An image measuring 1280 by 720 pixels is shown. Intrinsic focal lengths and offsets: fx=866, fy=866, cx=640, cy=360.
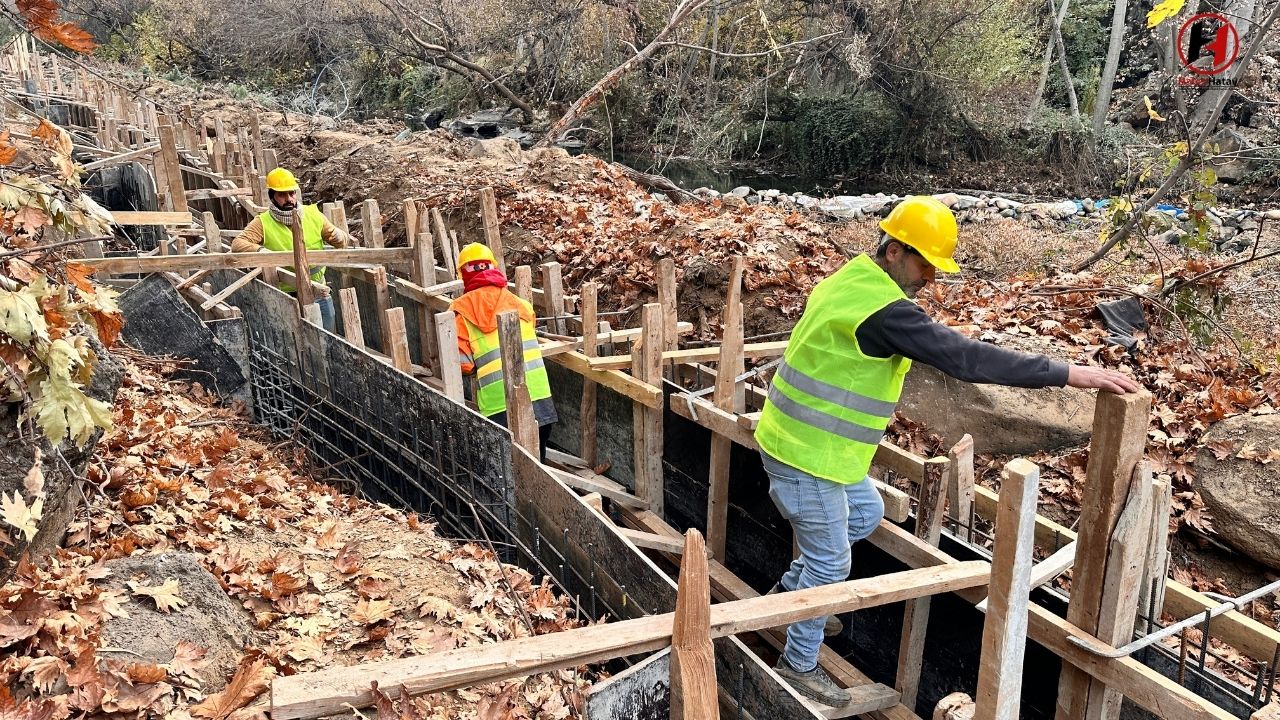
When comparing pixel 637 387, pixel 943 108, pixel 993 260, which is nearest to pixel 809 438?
pixel 637 387

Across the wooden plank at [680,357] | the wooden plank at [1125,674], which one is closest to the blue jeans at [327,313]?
the wooden plank at [680,357]

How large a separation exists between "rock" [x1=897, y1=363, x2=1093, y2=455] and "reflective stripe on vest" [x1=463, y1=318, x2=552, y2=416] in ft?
9.81

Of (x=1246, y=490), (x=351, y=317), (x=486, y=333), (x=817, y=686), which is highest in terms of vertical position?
(x=486, y=333)

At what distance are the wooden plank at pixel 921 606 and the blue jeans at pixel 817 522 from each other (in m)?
0.35

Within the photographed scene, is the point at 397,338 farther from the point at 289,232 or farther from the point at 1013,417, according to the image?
the point at 1013,417

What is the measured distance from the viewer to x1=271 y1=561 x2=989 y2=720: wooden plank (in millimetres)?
2174

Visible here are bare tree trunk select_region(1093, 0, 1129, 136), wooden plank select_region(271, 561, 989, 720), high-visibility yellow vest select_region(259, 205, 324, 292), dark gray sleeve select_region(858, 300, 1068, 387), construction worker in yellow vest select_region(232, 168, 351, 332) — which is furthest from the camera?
bare tree trunk select_region(1093, 0, 1129, 136)

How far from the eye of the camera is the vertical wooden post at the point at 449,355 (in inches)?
225

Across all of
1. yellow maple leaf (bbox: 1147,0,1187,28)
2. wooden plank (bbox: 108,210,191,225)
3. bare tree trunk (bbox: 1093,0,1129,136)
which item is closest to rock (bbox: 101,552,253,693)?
wooden plank (bbox: 108,210,191,225)

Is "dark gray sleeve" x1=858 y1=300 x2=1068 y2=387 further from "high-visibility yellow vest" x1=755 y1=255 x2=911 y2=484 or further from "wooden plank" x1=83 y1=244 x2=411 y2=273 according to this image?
"wooden plank" x1=83 y1=244 x2=411 y2=273

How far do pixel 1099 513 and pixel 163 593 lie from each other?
3.78 meters

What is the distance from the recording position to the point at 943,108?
83.8 feet

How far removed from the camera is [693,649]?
2.27 m

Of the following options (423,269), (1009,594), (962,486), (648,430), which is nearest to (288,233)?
(423,269)
